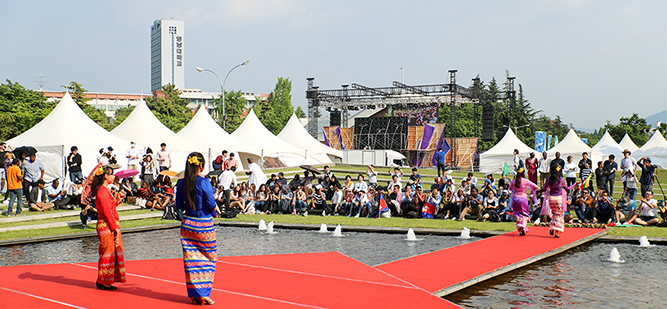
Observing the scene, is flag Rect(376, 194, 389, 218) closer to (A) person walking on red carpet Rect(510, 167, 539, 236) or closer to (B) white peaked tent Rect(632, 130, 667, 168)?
(A) person walking on red carpet Rect(510, 167, 539, 236)

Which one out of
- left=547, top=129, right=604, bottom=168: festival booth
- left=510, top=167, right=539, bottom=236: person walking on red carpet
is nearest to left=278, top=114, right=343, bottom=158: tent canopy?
left=547, top=129, right=604, bottom=168: festival booth

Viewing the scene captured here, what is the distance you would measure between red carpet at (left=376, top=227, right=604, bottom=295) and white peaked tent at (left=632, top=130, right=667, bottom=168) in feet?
95.7

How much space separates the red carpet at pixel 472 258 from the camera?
26.7ft

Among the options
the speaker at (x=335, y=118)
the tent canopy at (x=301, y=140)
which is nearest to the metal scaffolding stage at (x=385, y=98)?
the speaker at (x=335, y=118)

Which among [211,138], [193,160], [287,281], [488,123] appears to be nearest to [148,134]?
[211,138]

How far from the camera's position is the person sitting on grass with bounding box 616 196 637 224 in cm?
1473

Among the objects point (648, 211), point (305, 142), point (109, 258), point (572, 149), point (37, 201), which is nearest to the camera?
point (109, 258)

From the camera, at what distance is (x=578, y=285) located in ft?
26.6

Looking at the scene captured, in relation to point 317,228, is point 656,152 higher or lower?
higher

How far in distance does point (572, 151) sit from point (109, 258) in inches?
1480

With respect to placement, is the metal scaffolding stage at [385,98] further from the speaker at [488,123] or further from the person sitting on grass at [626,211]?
the person sitting on grass at [626,211]

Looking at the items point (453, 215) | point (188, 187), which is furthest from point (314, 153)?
point (188, 187)

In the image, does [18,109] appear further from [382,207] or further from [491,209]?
[491,209]

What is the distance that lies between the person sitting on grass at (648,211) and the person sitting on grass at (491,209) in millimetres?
3704
